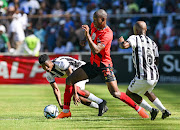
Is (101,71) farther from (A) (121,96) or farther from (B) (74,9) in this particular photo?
(B) (74,9)

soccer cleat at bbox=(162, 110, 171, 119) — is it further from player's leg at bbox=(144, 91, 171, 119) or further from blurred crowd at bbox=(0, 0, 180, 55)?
blurred crowd at bbox=(0, 0, 180, 55)

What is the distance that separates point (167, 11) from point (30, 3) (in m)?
6.58

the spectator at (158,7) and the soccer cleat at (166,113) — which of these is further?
the spectator at (158,7)

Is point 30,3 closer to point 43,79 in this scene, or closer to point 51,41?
point 51,41

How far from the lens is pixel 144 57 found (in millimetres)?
8117

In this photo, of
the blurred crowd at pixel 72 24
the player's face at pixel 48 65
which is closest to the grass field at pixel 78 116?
the player's face at pixel 48 65

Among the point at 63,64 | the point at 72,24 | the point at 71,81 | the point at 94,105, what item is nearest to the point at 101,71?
the point at 71,81

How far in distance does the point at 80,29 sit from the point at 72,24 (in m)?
0.55

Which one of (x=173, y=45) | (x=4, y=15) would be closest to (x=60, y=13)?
(x=4, y=15)

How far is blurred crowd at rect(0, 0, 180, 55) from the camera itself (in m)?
18.7

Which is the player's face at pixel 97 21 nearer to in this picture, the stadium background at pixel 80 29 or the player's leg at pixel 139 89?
the player's leg at pixel 139 89

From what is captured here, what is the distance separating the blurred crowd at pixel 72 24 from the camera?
736 inches

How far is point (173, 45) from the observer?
1858 centimetres

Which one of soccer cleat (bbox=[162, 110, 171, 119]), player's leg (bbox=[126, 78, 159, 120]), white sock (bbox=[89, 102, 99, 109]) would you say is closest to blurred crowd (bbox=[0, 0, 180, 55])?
white sock (bbox=[89, 102, 99, 109])
